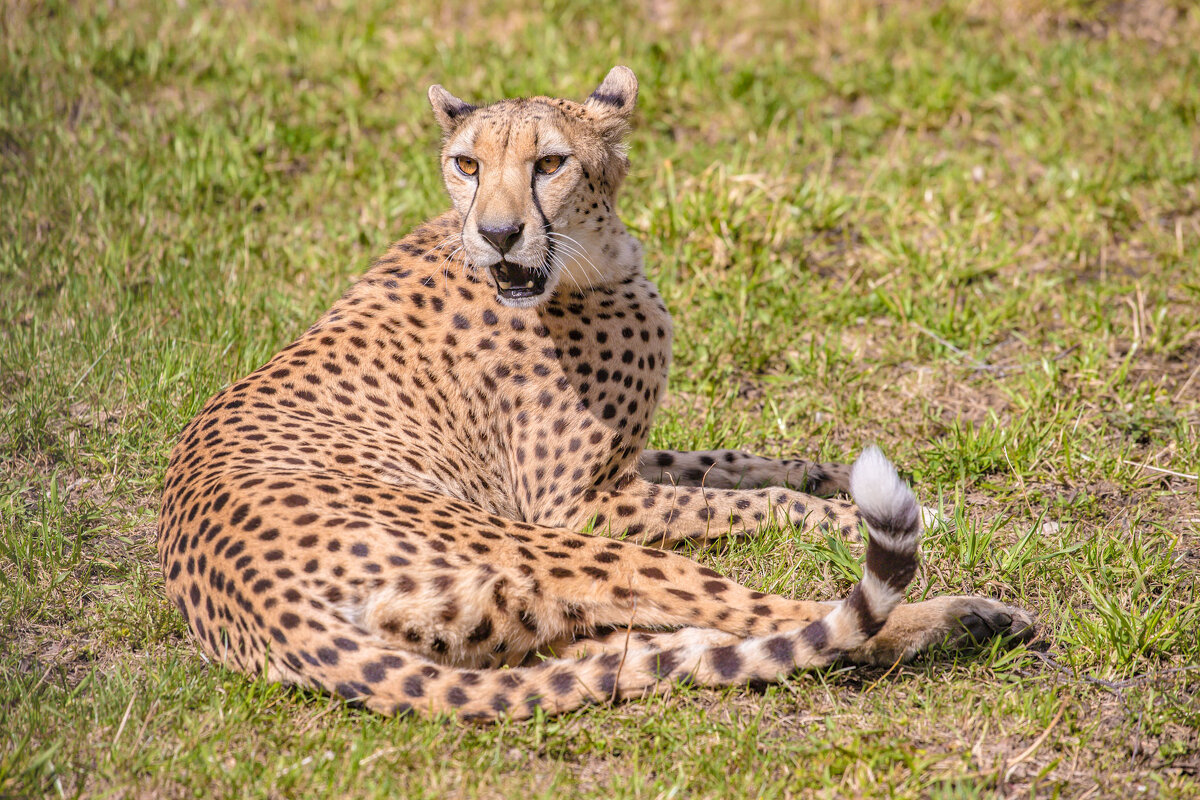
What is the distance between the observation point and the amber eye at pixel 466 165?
3.64 meters

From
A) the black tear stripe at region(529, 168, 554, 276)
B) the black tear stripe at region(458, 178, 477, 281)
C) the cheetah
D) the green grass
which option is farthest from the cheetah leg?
the black tear stripe at region(458, 178, 477, 281)

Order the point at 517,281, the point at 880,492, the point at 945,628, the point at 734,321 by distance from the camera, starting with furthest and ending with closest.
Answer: the point at 734,321
the point at 517,281
the point at 945,628
the point at 880,492

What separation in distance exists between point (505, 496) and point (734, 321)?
175 centimetres

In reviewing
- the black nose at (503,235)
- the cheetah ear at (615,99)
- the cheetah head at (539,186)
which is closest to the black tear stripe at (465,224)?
the cheetah head at (539,186)

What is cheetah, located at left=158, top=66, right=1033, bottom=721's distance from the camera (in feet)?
9.16

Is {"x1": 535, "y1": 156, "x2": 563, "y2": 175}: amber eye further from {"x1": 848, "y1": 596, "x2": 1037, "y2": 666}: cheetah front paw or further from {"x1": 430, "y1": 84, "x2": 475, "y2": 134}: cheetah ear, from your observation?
{"x1": 848, "y1": 596, "x2": 1037, "y2": 666}: cheetah front paw

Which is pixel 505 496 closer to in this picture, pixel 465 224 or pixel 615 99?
pixel 465 224

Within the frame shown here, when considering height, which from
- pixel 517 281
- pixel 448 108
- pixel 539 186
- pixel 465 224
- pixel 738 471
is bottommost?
pixel 738 471

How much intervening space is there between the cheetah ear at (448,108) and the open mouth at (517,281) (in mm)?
676

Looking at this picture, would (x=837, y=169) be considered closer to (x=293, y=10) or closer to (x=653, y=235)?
(x=653, y=235)

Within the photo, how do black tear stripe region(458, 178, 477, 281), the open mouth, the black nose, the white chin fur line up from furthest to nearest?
the open mouth
black tear stripe region(458, 178, 477, 281)
the black nose
the white chin fur

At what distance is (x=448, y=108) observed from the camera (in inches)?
156

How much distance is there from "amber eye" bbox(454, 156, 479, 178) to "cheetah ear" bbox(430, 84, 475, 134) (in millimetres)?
304

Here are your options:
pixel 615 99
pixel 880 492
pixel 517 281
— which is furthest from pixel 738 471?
pixel 880 492
